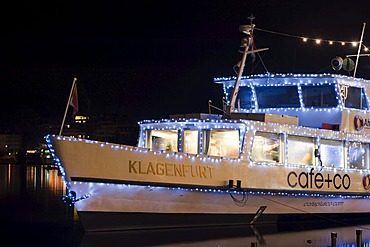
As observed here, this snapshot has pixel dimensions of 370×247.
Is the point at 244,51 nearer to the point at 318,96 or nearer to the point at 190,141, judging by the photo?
the point at 318,96

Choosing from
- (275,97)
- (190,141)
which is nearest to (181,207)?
(190,141)

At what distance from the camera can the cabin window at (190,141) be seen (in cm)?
2000

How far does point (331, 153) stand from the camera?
21.8 m

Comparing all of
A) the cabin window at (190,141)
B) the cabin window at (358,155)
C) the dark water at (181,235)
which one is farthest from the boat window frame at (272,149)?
the cabin window at (358,155)

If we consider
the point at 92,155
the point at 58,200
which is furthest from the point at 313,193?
the point at 58,200

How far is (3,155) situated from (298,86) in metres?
163

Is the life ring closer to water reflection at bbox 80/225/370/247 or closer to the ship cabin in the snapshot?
the ship cabin

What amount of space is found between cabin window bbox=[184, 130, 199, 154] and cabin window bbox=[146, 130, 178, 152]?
26.9 inches

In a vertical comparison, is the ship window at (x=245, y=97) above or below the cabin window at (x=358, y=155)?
above

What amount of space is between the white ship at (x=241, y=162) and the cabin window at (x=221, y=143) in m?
0.03

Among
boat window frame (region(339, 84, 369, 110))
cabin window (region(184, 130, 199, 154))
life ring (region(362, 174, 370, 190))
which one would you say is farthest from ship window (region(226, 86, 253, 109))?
life ring (region(362, 174, 370, 190))

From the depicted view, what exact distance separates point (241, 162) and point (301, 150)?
2.51m

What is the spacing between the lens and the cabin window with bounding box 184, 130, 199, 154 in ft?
65.6

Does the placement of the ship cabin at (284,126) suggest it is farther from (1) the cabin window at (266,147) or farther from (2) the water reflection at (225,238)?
(2) the water reflection at (225,238)
